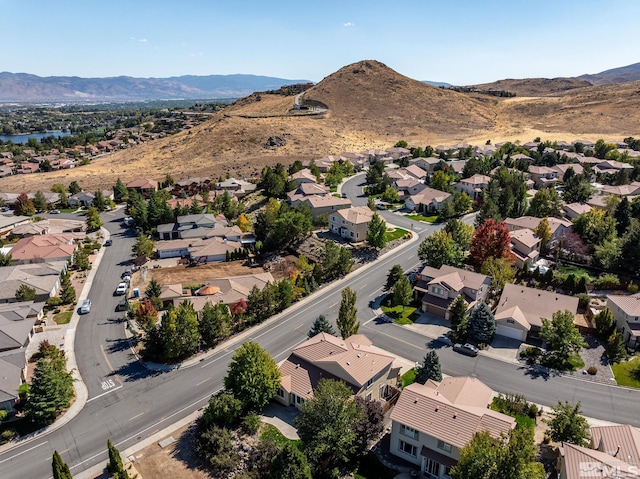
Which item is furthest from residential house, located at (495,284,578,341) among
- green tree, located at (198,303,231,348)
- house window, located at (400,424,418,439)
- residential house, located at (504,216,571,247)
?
green tree, located at (198,303,231,348)

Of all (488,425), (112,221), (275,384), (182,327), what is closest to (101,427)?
(182,327)

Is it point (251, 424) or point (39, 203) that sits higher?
point (39, 203)

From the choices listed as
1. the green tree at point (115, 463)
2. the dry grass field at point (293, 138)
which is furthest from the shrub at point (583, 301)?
the dry grass field at point (293, 138)

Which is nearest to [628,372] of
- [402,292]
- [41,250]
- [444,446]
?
[444,446]

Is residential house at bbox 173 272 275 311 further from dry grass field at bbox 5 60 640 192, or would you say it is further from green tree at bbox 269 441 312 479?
dry grass field at bbox 5 60 640 192

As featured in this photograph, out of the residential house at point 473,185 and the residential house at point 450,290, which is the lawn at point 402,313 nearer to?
the residential house at point 450,290

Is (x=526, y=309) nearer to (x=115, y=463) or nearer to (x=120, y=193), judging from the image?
(x=115, y=463)

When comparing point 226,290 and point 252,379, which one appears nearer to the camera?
point 252,379
